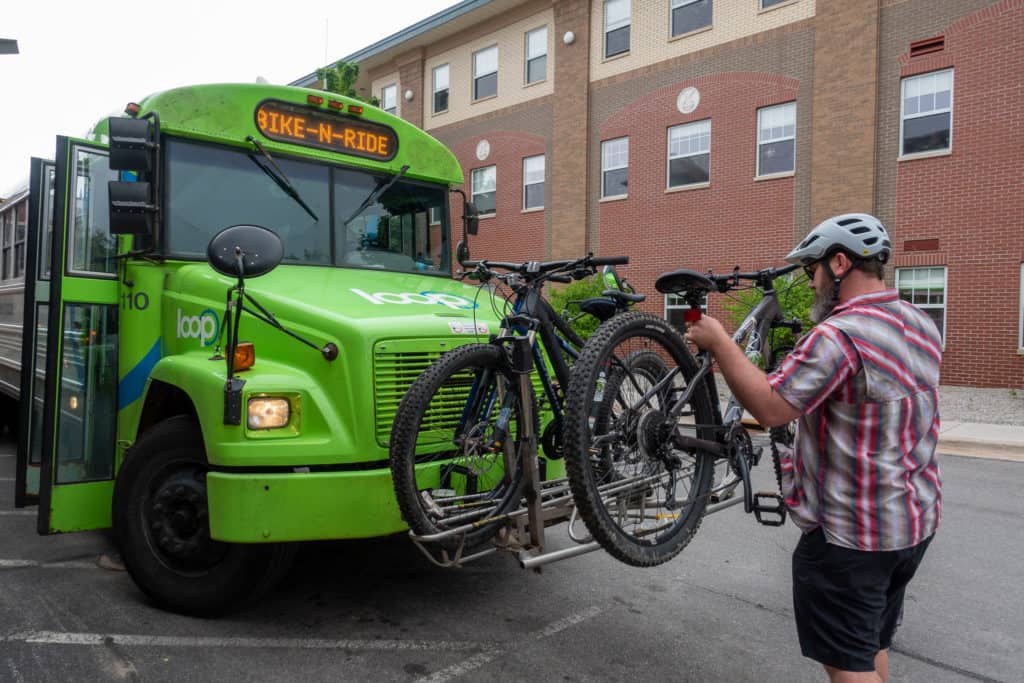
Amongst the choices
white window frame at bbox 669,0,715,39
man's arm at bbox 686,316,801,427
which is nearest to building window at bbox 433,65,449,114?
white window frame at bbox 669,0,715,39

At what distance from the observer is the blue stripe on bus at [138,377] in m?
4.41

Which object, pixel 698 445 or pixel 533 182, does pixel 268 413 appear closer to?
pixel 698 445

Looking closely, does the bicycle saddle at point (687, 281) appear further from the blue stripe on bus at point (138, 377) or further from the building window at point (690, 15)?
the building window at point (690, 15)

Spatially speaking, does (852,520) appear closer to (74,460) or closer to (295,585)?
(295,585)

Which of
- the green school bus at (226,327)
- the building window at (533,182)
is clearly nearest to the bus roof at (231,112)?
the green school bus at (226,327)

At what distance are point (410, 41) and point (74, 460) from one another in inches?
884

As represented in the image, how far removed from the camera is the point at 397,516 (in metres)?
3.50

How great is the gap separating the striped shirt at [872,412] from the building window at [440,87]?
23.2 meters

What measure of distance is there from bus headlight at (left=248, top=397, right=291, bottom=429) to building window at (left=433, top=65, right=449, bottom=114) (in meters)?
22.1

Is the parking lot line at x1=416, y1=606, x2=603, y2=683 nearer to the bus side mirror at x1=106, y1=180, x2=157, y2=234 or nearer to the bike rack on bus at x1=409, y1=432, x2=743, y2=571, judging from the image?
the bike rack on bus at x1=409, y1=432, x2=743, y2=571

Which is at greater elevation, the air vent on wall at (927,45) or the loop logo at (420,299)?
the air vent on wall at (927,45)

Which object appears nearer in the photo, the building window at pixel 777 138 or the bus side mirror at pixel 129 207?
the bus side mirror at pixel 129 207

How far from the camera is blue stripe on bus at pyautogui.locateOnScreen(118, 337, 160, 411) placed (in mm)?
4406

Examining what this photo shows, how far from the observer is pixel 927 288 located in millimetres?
15000
